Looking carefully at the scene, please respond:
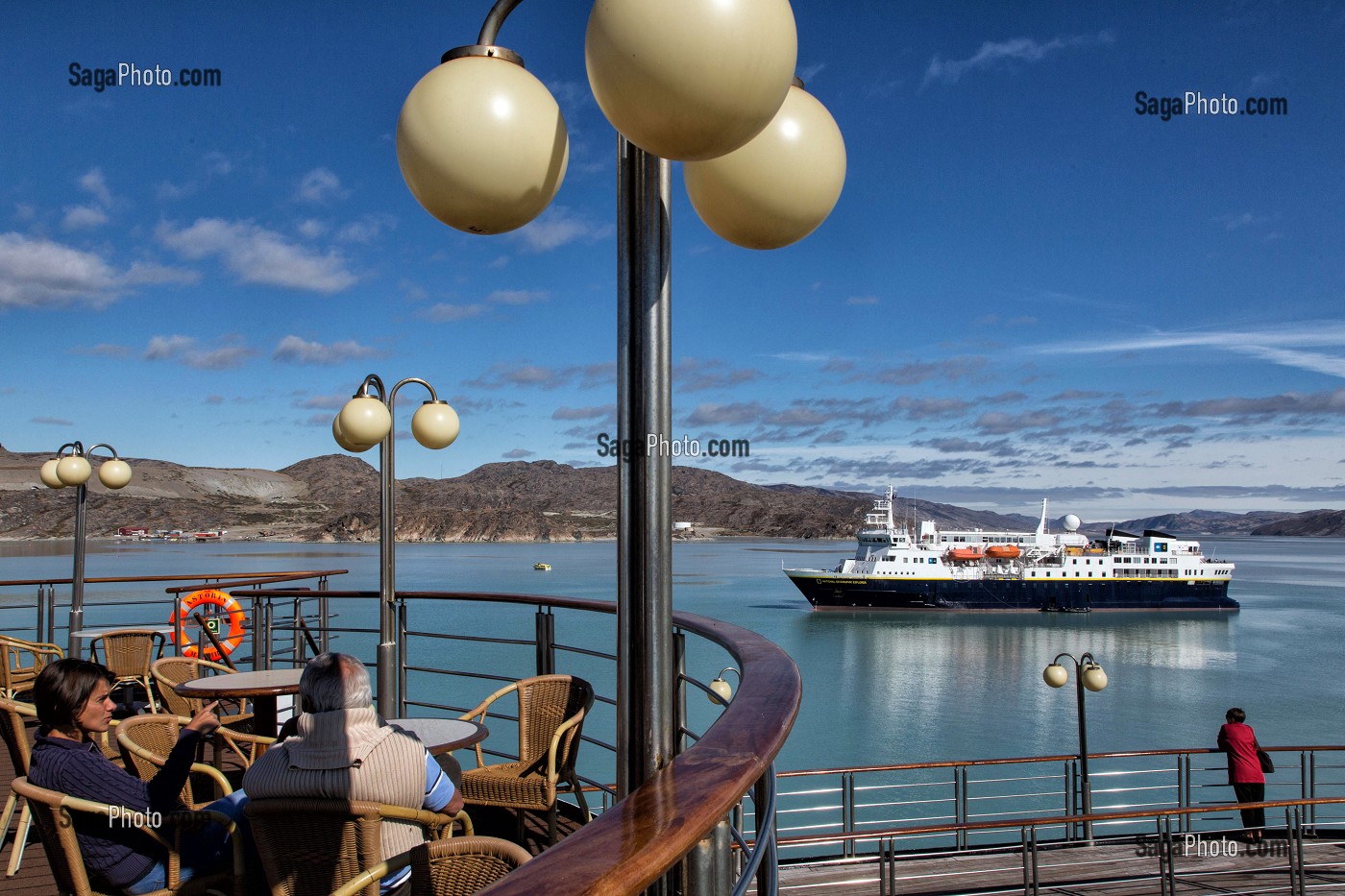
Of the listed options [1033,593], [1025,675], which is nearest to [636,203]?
[1025,675]

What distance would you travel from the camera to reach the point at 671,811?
1.09 m

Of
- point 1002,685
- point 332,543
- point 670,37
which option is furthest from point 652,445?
point 332,543

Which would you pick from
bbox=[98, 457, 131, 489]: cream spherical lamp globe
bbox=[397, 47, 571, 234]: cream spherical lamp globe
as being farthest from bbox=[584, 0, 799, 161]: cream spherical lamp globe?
bbox=[98, 457, 131, 489]: cream spherical lamp globe

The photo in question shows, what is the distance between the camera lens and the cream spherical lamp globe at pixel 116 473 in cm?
864

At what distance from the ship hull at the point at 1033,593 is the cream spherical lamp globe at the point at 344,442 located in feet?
159

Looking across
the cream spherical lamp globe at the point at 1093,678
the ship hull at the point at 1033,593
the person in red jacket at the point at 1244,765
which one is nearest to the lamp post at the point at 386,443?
the person in red jacket at the point at 1244,765

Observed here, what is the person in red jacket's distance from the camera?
31.7ft

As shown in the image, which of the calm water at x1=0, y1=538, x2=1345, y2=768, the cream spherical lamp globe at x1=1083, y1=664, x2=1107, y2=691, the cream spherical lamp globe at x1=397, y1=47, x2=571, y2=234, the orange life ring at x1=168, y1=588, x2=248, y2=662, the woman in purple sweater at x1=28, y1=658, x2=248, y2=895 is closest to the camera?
the cream spherical lamp globe at x1=397, y1=47, x2=571, y2=234

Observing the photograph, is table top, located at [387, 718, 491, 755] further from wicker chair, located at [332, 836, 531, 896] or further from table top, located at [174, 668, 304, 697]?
wicker chair, located at [332, 836, 531, 896]

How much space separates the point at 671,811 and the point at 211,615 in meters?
7.12

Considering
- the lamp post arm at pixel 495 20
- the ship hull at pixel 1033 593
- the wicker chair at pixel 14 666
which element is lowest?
the ship hull at pixel 1033 593

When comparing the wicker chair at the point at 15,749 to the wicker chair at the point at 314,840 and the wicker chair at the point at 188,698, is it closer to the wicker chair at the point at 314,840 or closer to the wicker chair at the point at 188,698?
the wicker chair at the point at 188,698

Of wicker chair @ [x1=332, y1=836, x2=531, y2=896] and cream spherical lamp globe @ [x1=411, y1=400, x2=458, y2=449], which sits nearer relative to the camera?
wicker chair @ [x1=332, y1=836, x2=531, y2=896]

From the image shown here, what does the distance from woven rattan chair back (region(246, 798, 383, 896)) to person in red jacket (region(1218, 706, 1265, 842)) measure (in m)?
10.1
